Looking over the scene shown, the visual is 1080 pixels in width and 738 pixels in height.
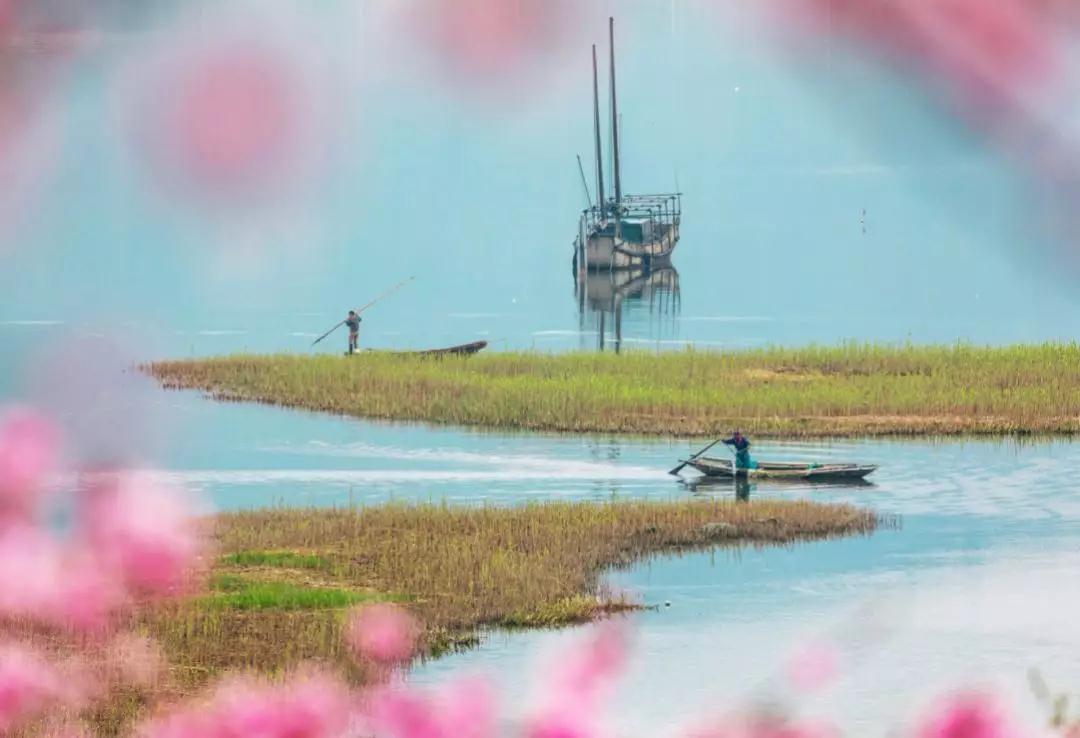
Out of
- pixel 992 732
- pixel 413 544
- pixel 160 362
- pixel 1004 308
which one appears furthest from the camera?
pixel 1004 308

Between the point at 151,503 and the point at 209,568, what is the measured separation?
50.8ft

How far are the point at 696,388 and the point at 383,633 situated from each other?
27134 millimetres

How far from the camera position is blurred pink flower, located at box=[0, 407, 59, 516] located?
18.9ft

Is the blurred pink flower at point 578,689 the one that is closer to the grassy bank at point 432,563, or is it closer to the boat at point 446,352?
the grassy bank at point 432,563

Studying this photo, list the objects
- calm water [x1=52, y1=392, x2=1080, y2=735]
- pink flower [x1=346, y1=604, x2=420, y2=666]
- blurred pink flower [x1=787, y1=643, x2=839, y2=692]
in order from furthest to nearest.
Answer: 1. calm water [x1=52, y1=392, x2=1080, y2=735]
2. pink flower [x1=346, y1=604, x2=420, y2=666]
3. blurred pink flower [x1=787, y1=643, x2=839, y2=692]

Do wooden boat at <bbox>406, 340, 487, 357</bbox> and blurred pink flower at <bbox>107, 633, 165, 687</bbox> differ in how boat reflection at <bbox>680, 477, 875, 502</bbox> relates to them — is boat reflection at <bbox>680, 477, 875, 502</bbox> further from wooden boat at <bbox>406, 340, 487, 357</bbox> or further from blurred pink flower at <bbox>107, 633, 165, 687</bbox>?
wooden boat at <bbox>406, 340, 487, 357</bbox>

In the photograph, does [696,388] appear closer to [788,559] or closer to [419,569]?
[788,559]

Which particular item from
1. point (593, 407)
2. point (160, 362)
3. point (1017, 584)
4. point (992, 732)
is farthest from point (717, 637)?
point (160, 362)

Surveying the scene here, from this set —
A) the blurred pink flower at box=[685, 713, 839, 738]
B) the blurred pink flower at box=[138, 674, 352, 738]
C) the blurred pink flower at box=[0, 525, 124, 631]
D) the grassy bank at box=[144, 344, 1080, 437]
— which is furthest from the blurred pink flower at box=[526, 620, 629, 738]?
the grassy bank at box=[144, 344, 1080, 437]

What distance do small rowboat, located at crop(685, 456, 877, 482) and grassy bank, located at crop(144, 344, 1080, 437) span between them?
772cm

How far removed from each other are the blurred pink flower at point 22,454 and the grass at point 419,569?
6466 mm

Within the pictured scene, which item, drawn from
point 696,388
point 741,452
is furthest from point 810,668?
point 696,388

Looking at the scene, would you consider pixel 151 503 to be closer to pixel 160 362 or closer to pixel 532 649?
pixel 532 649

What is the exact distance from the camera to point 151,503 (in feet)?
15.2
